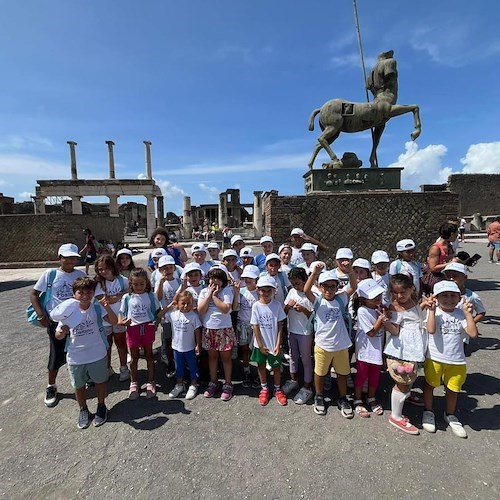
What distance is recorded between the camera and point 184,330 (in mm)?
3213

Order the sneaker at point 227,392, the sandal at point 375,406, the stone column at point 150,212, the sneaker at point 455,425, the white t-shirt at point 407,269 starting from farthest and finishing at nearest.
A: the stone column at point 150,212 → the white t-shirt at point 407,269 → the sneaker at point 227,392 → the sandal at point 375,406 → the sneaker at point 455,425

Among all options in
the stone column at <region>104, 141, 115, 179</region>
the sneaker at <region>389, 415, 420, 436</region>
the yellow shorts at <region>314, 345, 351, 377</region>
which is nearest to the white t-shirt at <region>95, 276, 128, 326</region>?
the yellow shorts at <region>314, 345, 351, 377</region>

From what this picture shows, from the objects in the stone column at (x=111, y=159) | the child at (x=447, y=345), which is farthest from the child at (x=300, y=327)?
the stone column at (x=111, y=159)

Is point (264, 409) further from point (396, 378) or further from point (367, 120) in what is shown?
point (367, 120)

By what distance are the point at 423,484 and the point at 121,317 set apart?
309cm

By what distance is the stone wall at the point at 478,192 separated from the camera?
29688 mm

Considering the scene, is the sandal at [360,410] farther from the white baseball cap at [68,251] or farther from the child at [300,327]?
the white baseball cap at [68,251]

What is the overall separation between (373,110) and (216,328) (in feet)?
24.5

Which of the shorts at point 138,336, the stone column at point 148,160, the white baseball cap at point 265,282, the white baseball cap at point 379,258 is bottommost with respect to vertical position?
the shorts at point 138,336

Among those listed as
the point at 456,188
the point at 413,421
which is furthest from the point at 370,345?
the point at 456,188

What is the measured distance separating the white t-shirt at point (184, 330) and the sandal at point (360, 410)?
5.86ft

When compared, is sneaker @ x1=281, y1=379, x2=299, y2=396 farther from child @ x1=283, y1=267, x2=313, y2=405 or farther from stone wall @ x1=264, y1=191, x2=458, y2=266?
stone wall @ x1=264, y1=191, x2=458, y2=266

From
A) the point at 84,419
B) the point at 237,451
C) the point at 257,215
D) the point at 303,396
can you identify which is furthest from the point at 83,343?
the point at 257,215

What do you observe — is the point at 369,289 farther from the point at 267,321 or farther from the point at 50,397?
the point at 50,397
